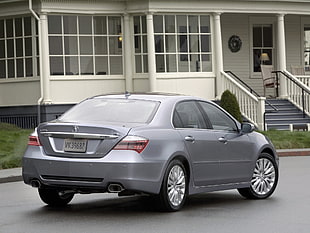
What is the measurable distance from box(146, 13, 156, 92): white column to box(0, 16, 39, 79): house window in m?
3.65

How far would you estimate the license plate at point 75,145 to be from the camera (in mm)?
10484

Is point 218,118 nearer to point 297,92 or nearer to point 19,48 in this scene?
point 19,48

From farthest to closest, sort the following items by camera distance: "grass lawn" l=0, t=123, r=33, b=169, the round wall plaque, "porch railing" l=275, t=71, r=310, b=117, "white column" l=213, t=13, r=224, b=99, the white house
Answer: the round wall plaque < "porch railing" l=275, t=71, r=310, b=117 < "white column" l=213, t=13, r=224, b=99 < the white house < "grass lawn" l=0, t=123, r=33, b=169

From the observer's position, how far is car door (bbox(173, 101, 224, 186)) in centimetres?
1118

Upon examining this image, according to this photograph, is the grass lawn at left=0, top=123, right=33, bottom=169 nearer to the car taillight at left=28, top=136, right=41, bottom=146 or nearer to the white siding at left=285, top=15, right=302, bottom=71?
the car taillight at left=28, top=136, right=41, bottom=146

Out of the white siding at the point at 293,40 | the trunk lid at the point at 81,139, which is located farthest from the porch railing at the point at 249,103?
the trunk lid at the point at 81,139

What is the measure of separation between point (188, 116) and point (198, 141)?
429 millimetres

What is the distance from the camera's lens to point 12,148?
19844mm

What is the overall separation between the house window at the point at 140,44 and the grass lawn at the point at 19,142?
494cm

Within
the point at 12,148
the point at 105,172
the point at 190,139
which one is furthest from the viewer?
the point at 12,148

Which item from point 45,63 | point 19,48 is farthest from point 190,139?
point 19,48

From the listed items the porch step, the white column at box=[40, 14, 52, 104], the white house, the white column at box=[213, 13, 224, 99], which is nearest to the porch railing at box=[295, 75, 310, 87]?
the white house

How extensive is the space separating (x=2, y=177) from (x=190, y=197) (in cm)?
449

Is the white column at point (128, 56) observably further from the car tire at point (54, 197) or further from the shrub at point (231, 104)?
the car tire at point (54, 197)
